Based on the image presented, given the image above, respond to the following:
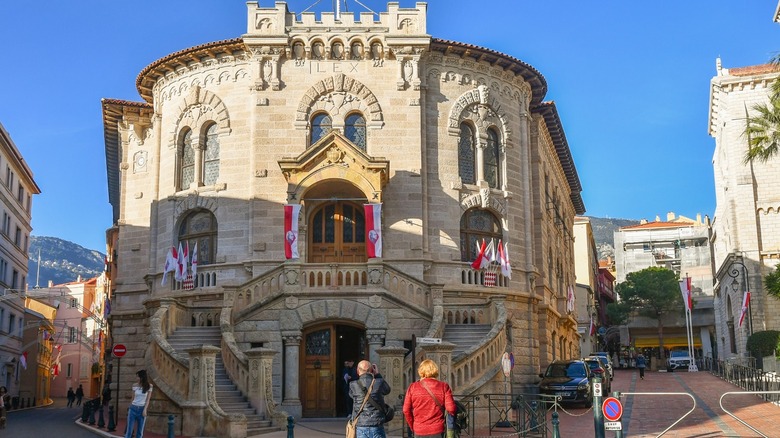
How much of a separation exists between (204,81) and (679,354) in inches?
1765

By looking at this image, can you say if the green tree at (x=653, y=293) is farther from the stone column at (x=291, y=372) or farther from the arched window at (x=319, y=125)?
the stone column at (x=291, y=372)

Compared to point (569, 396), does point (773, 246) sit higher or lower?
higher

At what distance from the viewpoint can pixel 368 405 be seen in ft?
38.6

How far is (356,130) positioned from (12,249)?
33496 millimetres

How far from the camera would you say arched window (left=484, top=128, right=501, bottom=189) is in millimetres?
32625

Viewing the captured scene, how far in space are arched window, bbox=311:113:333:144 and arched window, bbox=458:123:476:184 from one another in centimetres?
501

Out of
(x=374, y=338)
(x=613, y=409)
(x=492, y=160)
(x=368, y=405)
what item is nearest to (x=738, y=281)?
(x=492, y=160)

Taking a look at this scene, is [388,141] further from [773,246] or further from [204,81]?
[773,246]

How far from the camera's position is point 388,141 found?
1206 inches

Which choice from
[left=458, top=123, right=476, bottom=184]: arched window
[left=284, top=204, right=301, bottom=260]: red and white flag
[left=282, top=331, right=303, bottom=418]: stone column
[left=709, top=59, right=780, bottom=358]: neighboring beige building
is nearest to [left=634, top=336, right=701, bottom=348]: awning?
[left=709, top=59, right=780, bottom=358]: neighboring beige building

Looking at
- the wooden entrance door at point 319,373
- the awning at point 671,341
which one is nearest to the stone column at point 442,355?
the wooden entrance door at point 319,373

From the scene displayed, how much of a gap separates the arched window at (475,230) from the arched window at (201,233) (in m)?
9.16

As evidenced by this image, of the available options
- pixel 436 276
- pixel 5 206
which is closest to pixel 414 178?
pixel 436 276

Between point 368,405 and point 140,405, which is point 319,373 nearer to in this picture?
point 140,405
